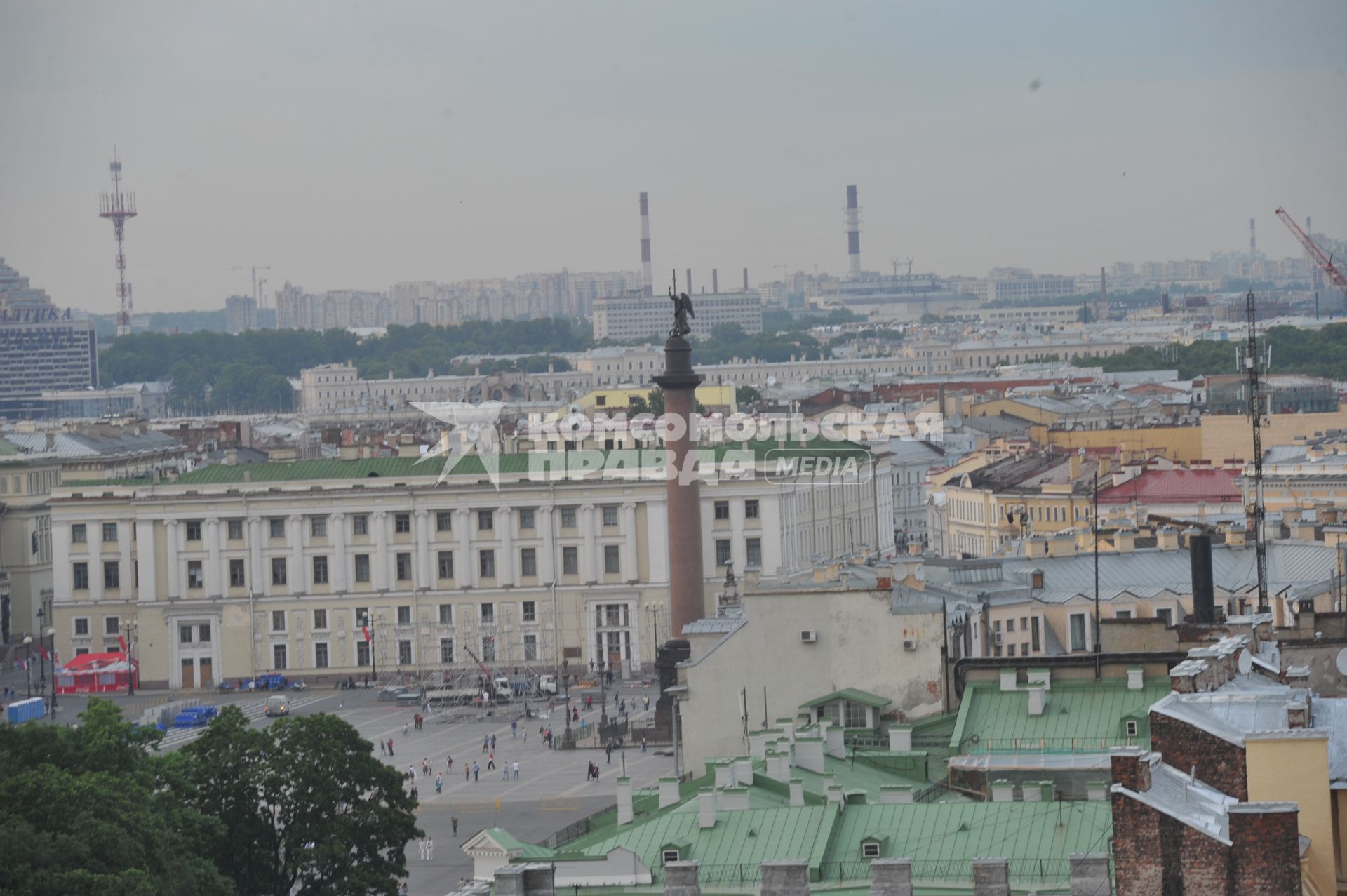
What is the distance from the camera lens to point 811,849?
26453mm

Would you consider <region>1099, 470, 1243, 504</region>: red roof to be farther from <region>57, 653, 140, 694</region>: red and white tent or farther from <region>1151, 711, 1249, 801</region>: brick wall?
<region>1151, 711, 1249, 801</region>: brick wall

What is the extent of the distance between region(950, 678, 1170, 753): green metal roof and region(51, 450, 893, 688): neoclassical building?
44.4 meters

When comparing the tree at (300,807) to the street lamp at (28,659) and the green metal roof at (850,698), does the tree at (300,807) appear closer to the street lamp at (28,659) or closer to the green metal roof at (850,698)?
the green metal roof at (850,698)

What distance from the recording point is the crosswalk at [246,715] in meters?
63.0

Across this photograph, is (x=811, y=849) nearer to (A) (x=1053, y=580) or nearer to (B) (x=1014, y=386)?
(A) (x=1053, y=580)

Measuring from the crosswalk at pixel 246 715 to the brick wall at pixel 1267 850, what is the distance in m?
44.4

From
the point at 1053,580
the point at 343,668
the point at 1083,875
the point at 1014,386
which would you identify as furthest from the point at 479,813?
the point at 1014,386

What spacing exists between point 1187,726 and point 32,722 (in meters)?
23.3

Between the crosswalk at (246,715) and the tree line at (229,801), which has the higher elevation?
the tree line at (229,801)

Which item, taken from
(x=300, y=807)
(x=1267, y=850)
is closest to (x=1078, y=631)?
(x=300, y=807)

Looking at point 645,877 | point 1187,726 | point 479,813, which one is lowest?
point 479,813

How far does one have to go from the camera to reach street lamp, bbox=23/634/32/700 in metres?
78.6

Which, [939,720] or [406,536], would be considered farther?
[406,536]

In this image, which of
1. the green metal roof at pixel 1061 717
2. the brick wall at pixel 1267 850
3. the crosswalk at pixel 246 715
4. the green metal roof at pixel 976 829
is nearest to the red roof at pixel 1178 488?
the crosswalk at pixel 246 715
